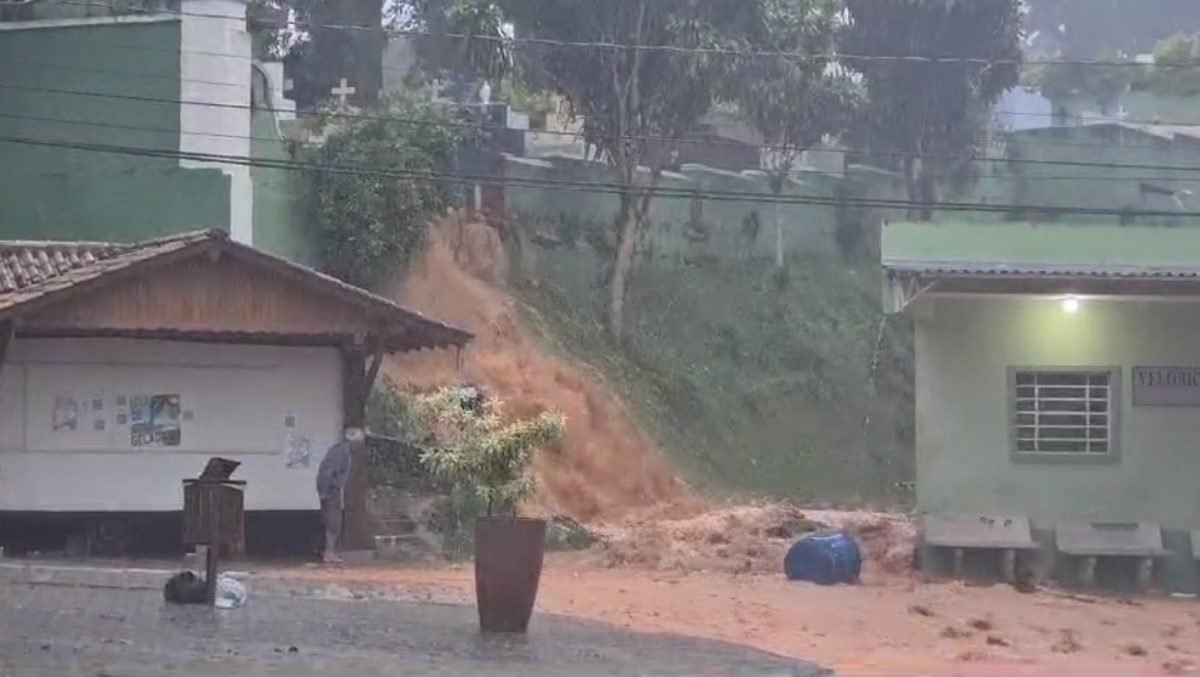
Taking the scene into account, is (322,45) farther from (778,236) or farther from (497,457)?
(497,457)

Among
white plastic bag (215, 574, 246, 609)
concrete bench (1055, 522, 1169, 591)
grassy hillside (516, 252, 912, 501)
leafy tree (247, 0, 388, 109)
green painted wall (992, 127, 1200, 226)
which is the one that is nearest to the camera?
white plastic bag (215, 574, 246, 609)

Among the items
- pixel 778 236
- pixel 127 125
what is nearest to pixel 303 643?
pixel 127 125

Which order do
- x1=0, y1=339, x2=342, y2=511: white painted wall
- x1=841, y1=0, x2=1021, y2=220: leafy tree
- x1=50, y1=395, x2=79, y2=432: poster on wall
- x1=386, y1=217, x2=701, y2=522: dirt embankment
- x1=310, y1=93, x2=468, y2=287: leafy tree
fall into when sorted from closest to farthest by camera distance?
x1=0, y1=339, x2=342, y2=511: white painted wall
x1=50, y1=395, x2=79, y2=432: poster on wall
x1=310, y1=93, x2=468, y2=287: leafy tree
x1=386, y1=217, x2=701, y2=522: dirt embankment
x1=841, y1=0, x2=1021, y2=220: leafy tree

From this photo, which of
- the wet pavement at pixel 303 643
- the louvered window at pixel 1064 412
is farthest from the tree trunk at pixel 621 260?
the wet pavement at pixel 303 643

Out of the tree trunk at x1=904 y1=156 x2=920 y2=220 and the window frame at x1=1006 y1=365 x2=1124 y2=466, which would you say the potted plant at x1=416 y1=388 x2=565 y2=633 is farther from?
the tree trunk at x1=904 y1=156 x2=920 y2=220

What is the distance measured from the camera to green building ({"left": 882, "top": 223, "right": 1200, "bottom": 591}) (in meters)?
21.3

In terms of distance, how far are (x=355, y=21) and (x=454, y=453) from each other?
30.5 meters

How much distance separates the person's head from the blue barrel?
557cm

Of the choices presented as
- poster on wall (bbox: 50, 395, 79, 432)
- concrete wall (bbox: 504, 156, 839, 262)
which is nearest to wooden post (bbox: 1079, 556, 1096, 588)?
poster on wall (bbox: 50, 395, 79, 432)

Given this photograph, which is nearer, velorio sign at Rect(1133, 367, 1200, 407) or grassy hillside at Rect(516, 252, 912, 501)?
velorio sign at Rect(1133, 367, 1200, 407)

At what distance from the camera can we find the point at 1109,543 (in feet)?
67.7

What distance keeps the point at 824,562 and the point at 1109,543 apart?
3.28 m

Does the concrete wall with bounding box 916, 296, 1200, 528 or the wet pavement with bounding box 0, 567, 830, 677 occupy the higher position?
the concrete wall with bounding box 916, 296, 1200, 528

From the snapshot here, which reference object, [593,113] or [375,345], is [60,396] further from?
[593,113]
